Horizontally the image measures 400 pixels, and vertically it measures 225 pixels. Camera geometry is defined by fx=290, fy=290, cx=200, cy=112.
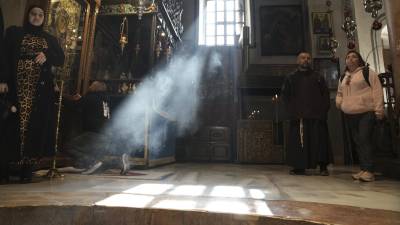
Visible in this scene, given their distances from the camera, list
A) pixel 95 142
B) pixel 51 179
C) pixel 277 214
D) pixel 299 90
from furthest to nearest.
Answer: pixel 299 90 → pixel 95 142 → pixel 51 179 → pixel 277 214

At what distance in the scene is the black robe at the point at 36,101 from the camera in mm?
3051

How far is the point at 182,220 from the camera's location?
174 cm

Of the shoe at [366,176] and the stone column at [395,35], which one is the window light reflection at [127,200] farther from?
the stone column at [395,35]

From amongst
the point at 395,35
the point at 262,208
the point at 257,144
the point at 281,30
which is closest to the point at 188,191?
the point at 262,208

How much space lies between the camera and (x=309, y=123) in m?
4.67

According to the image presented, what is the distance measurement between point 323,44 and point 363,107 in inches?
213

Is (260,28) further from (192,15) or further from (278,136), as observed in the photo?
(278,136)

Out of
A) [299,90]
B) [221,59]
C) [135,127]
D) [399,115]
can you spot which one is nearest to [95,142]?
[135,127]

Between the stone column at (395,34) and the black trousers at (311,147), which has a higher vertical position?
the stone column at (395,34)

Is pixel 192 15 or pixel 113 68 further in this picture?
pixel 192 15

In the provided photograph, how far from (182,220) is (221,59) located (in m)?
8.20

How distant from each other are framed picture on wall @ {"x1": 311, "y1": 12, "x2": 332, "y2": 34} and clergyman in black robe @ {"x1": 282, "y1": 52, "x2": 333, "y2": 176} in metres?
4.47

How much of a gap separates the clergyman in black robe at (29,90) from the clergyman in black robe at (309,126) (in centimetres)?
351

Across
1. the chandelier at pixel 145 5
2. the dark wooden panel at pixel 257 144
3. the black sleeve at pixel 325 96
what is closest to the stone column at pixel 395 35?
the black sleeve at pixel 325 96
